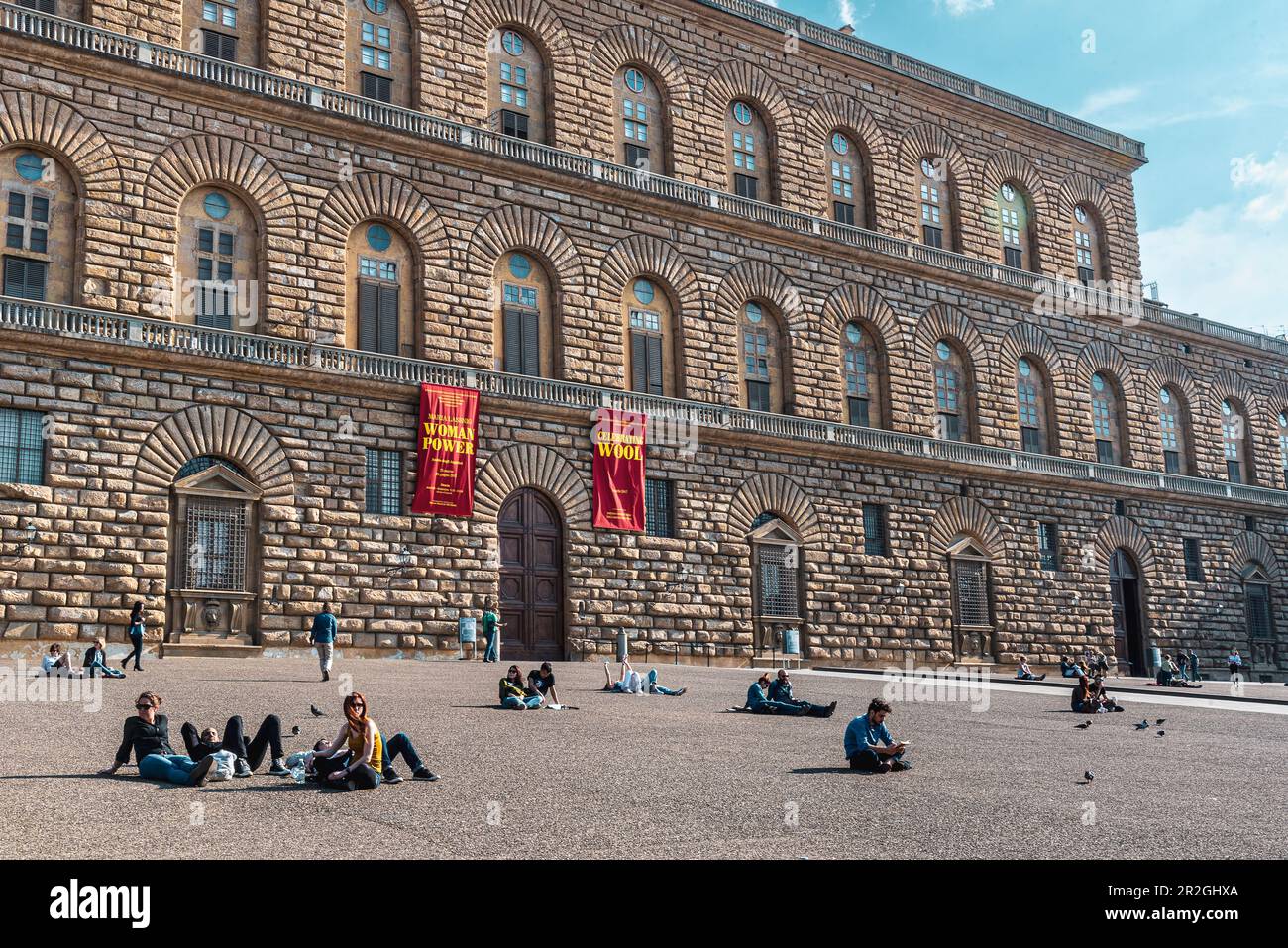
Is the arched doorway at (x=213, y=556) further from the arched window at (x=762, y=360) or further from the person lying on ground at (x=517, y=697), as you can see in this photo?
the arched window at (x=762, y=360)

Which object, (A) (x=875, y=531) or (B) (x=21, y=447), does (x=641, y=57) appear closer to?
(A) (x=875, y=531)

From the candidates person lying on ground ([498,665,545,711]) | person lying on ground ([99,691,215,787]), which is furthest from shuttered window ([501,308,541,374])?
person lying on ground ([99,691,215,787])

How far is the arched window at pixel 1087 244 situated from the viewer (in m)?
42.8

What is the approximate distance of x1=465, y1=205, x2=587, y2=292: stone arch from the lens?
29547 mm

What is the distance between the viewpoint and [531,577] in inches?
1134

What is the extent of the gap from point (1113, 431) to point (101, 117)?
31.9 metres

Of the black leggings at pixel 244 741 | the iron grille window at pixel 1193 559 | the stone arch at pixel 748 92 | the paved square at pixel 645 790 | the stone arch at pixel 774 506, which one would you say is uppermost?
the stone arch at pixel 748 92

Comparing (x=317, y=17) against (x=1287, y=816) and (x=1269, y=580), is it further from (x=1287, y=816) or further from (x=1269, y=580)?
(x=1269, y=580)

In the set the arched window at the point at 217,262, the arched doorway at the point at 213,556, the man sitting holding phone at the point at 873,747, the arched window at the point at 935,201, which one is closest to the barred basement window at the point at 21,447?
the arched doorway at the point at 213,556

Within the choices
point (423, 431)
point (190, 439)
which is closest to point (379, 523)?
point (423, 431)

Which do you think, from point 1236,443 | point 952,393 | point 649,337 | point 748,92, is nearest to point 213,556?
point 649,337

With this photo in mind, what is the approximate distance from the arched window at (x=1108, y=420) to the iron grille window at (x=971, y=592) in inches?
302

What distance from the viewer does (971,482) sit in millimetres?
36875

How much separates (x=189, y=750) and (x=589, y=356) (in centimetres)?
1993
